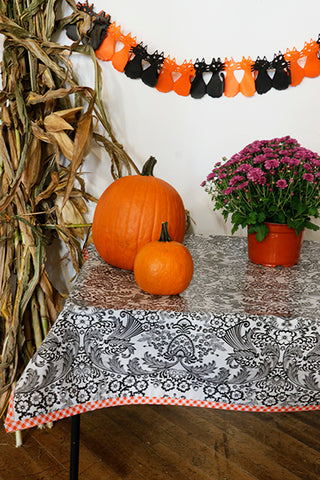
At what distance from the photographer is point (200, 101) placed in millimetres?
1665

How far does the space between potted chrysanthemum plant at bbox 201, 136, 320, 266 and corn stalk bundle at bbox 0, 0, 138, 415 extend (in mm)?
500

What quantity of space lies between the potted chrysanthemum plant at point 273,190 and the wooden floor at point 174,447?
0.63 metres

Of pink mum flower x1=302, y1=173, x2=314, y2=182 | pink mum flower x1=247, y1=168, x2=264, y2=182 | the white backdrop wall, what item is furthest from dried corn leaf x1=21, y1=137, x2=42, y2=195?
pink mum flower x1=302, y1=173, x2=314, y2=182

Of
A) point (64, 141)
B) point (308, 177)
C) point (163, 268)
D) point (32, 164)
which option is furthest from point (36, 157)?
point (308, 177)

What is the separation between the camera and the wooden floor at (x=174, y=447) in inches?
52.0

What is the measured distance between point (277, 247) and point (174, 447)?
74cm

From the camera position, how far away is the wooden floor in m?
1.32

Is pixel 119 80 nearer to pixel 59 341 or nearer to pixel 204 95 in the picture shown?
pixel 204 95

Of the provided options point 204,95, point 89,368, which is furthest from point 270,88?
point 89,368

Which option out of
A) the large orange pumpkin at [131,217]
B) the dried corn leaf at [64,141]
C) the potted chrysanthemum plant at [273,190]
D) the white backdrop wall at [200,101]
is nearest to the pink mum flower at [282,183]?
the potted chrysanthemum plant at [273,190]

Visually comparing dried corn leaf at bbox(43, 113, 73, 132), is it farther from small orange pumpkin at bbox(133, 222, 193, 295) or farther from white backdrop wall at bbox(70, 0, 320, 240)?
small orange pumpkin at bbox(133, 222, 193, 295)

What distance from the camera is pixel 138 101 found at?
1.67m

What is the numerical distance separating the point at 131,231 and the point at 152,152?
0.64 meters

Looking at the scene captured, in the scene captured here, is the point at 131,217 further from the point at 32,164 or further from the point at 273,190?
the point at 32,164
